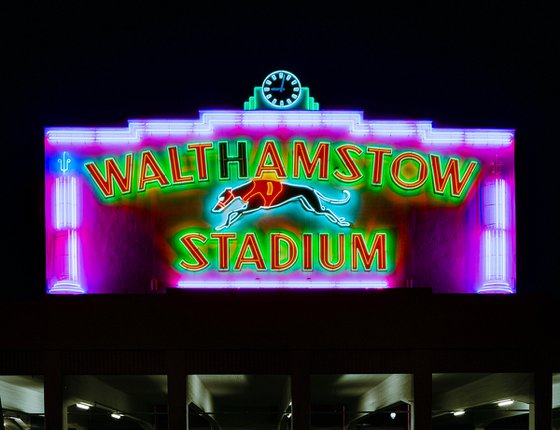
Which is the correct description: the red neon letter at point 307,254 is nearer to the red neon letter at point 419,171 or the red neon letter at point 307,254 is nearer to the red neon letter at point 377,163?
the red neon letter at point 377,163

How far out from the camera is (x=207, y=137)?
27.9 m

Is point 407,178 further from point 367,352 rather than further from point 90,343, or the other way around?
point 90,343

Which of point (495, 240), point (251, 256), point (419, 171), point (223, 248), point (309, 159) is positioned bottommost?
point (251, 256)

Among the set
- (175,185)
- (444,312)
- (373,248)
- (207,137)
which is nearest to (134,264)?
(175,185)

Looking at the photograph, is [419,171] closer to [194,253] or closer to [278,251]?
[278,251]

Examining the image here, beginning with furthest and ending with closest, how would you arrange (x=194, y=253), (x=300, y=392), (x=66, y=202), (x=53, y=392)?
(x=66, y=202) < (x=194, y=253) < (x=300, y=392) < (x=53, y=392)

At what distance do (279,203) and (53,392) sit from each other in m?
9.16

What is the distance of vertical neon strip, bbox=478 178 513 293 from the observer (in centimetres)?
2717

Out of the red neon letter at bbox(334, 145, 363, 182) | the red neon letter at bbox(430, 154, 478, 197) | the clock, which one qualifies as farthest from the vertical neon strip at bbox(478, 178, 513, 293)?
the clock

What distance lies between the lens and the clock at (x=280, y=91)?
28.1 metres

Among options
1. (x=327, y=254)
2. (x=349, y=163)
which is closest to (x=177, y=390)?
(x=327, y=254)

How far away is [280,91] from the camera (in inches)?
1112

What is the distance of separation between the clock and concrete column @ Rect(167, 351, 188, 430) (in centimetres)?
943

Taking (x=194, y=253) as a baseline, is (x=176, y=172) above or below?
above
